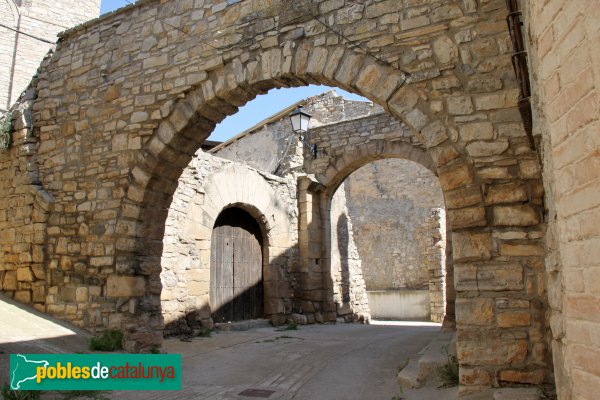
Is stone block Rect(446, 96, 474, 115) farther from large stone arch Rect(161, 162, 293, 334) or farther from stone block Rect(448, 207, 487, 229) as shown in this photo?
large stone arch Rect(161, 162, 293, 334)

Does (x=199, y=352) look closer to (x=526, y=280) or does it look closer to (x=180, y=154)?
(x=180, y=154)

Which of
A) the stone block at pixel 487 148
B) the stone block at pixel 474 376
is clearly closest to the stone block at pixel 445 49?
the stone block at pixel 487 148

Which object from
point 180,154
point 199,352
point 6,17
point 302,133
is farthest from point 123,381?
point 6,17

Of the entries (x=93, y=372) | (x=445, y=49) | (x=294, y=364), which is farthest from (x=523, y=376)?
(x=93, y=372)

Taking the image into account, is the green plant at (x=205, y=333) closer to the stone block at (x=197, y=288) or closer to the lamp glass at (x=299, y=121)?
the stone block at (x=197, y=288)

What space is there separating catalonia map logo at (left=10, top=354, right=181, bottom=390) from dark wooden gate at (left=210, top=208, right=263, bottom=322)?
3275mm

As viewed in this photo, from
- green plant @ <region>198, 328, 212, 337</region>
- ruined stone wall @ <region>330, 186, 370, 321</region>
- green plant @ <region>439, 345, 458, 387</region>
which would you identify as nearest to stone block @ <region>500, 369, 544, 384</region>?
green plant @ <region>439, 345, 458, 387</region>

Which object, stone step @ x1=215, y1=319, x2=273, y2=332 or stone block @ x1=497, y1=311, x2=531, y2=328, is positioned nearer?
stone block @ x1=497, y1=311, x2=531, y2=328

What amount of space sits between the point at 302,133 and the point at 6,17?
38.1ft

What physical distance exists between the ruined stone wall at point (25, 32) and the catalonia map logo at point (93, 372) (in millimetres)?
13650

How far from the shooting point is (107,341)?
196 inches

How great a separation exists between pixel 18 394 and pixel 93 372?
34.8 inches

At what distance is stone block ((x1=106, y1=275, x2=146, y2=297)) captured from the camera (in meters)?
5.23

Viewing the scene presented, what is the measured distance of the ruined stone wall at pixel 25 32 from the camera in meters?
15.6
